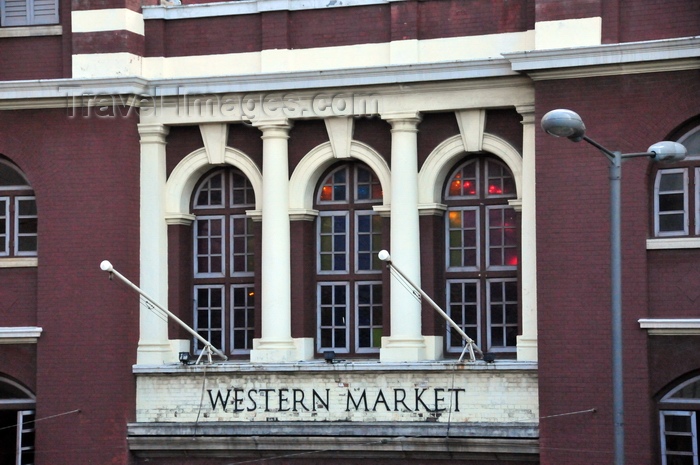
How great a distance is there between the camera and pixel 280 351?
2672 centimetres

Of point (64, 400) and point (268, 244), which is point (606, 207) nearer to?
point (268, 244)

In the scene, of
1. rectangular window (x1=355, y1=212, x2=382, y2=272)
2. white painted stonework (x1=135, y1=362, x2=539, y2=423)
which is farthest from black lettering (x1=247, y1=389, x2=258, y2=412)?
rectangular window (x1=355, y1=212, x2=382, y2=272)

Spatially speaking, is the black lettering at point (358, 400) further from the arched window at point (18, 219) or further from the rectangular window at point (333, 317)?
the arched window at point (18, 219)

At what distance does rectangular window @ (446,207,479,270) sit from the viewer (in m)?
26.6

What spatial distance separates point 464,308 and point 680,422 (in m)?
4.33

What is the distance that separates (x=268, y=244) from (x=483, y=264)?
3793mm

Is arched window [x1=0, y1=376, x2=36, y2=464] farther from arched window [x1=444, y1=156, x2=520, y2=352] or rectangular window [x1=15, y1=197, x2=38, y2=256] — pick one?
arched window [x1=444, y1=156, x2=520, y2=352]

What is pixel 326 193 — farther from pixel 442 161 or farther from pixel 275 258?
pixel 442 161

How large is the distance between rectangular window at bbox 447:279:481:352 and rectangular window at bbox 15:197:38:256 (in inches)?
301

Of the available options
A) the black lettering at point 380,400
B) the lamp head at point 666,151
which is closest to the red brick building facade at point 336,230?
the black lettering at point 380,400

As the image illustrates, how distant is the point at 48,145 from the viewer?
90.1 ft

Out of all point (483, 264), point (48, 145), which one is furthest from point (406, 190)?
point (48, 145)

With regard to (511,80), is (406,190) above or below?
below

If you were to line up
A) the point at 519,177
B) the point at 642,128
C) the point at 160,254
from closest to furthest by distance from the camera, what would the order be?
1. the point at 642,128
2. the point at 519,177
3. the point at 160,254
